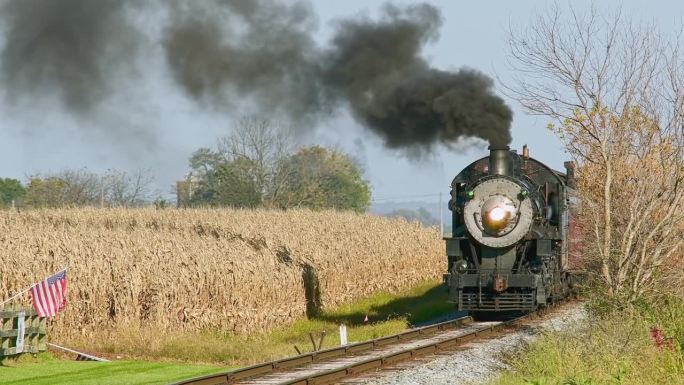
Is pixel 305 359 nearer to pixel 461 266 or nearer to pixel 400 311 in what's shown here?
pixel 461 266

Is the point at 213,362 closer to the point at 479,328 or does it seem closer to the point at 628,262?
the point at 479,328

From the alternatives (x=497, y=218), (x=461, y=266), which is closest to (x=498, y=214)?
(x=497, y=218)

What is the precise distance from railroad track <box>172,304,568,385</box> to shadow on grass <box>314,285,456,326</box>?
19.9 feet

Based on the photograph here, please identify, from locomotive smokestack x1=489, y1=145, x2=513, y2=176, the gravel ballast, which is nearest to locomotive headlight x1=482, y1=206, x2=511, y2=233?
locomotive smokestack x1=489, y1=145, x2=513, y2=176

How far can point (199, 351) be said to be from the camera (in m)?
24.9

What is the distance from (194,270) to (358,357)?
9.28 m

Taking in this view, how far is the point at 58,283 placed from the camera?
74.3 feet

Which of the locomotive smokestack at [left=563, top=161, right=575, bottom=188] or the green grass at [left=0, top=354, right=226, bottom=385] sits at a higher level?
the locomotive smokestack at [left=563, top=161, right=575, bottom=188]

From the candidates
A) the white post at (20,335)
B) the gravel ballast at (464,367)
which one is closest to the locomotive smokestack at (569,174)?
the gravel ballast at (464,367)

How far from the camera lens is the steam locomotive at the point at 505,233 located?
2686cm

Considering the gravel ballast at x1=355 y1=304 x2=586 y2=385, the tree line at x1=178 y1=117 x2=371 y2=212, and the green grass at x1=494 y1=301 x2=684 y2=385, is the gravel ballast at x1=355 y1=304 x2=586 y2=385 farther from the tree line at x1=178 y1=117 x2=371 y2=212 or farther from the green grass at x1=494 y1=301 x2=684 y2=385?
the tree line at x1=178 y1=117 x2=371 y2=212

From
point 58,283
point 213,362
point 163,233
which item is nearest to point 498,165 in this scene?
point 213,362

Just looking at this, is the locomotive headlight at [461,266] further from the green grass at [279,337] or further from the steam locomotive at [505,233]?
the green grass at [279,337]

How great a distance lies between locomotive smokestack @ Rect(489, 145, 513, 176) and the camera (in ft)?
89.3
